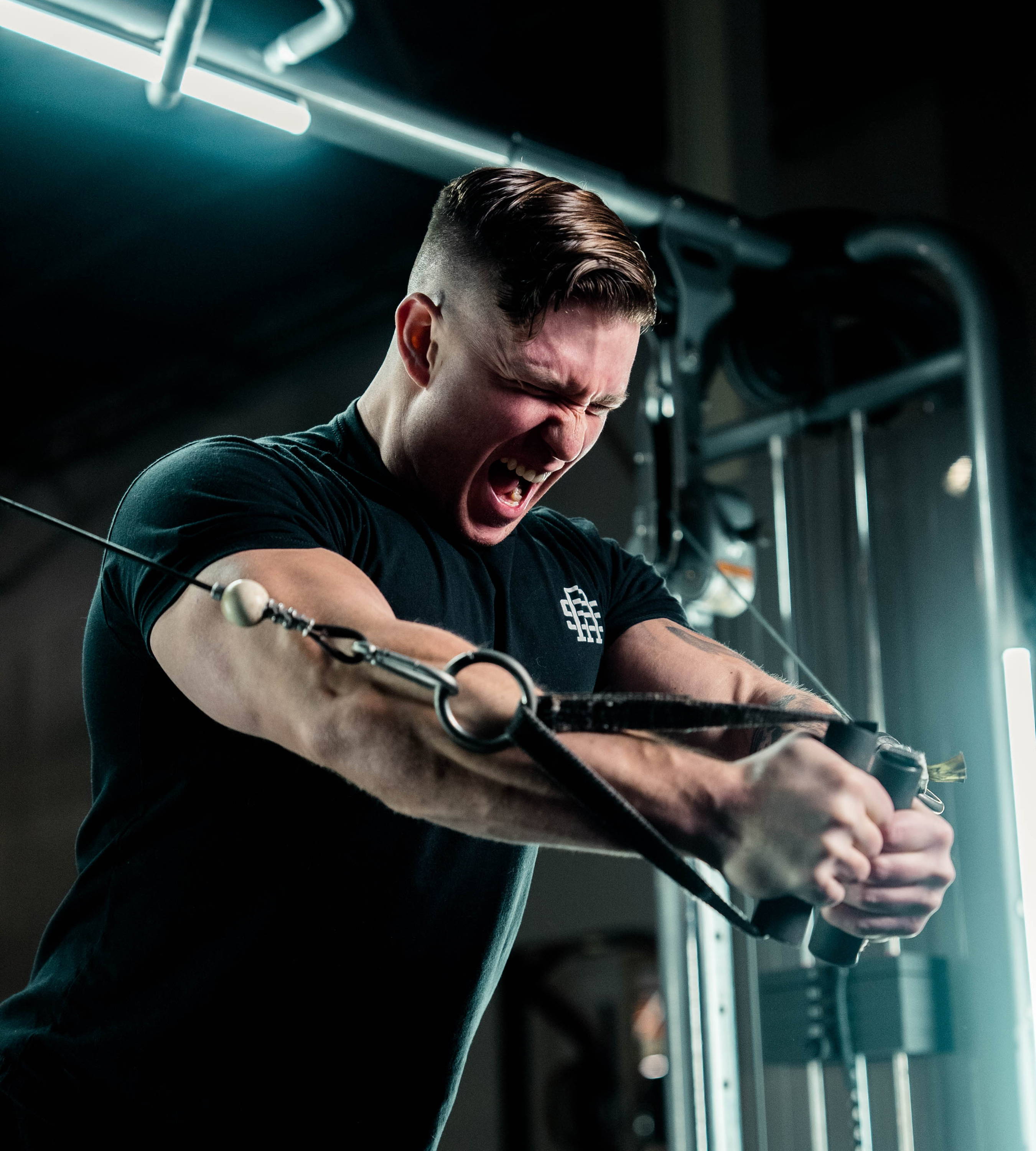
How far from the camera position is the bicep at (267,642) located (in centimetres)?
109

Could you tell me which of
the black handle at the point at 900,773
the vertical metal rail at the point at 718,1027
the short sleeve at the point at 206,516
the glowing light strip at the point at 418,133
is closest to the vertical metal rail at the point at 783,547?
the vertical metal rail at the point at 718,1027

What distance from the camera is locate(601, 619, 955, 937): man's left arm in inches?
41.6

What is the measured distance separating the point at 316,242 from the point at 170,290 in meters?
0.84

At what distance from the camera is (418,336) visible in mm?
1667

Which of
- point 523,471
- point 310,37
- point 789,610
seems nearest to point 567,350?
point 523,471

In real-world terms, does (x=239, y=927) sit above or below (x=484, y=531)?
below

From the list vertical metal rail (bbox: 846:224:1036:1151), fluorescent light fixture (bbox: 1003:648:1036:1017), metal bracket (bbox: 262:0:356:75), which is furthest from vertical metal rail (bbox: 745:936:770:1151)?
metal bracket (bbox: 262:0:356:75)

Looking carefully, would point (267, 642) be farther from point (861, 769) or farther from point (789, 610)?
point (789, 610)

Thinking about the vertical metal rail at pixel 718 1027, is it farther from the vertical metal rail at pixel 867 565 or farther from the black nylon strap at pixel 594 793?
the black nylon strap at pixel 594 793

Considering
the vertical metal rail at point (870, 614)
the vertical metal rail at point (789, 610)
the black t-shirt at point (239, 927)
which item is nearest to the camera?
the black t-shirt at point (239, 927)

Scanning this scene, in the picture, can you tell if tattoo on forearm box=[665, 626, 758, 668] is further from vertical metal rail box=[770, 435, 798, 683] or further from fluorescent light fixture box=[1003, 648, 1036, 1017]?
vertical metal rail box=[770, 435, 798, 683]

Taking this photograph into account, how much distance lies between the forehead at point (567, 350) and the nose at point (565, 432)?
40mm

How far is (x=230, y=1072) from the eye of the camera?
1443 mm

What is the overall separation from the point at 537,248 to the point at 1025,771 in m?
1.53
